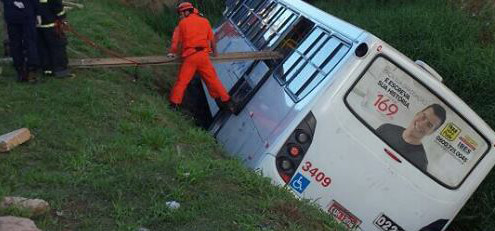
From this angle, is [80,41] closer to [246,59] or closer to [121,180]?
[246,59]

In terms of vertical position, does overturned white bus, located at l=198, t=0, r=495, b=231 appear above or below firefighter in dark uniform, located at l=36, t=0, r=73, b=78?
above

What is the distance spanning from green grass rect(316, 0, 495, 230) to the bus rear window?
1.79 m

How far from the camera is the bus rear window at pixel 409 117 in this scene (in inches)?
191

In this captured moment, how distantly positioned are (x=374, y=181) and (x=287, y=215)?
2.92ft

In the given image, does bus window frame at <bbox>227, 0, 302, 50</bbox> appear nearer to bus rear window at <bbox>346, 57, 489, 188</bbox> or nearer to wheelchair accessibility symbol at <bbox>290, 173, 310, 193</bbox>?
bus rear window at <bbox>346, 57, 489, 188</bbox>

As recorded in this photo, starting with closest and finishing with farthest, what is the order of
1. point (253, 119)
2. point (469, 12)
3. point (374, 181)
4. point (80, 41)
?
point (374, 181)
point (253, 119)
point (80, 41)
point (469, 12)

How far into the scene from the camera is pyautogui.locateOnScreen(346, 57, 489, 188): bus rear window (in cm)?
484

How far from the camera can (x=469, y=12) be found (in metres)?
11.8

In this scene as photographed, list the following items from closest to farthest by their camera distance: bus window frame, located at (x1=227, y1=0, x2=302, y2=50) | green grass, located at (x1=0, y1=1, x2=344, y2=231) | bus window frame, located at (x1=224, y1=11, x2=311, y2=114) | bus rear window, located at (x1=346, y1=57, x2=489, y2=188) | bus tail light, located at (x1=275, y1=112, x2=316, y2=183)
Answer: green grass, located at (x1=0, y1=1, x2=344, y2=231) < bus tail light, located at (x1=275, y1=112, x2=316, y2=183) < bus rear window, located at (x1=346, y1=57, x2=489, y2=188) < bus window frame, located at (x1=224, y1=11, x2=311, y2=114) < bus window frame, located at (x1=227, y1=0, x2=302, y2=50)

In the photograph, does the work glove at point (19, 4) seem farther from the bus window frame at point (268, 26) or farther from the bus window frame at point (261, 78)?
the bus window frame at point (268, 26)

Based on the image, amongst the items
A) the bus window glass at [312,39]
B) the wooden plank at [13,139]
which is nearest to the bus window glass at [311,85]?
the bus window glass at [312,39]

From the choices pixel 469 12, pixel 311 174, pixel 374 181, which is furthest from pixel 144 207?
pixel 469 12

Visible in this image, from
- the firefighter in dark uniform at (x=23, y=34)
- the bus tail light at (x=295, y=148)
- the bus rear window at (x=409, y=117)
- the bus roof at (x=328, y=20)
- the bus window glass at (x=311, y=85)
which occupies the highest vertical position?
the bus roof at (x=328, y=20)

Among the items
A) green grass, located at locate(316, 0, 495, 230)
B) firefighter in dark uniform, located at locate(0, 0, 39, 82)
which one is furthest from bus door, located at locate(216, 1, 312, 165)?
green grass, located at locate(316, 0, 495, 230)
